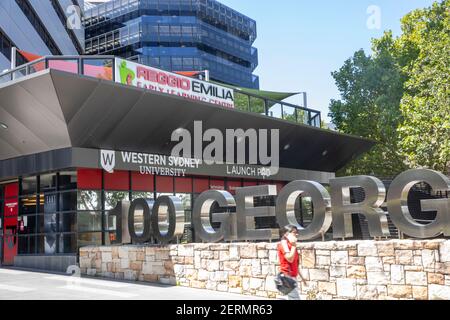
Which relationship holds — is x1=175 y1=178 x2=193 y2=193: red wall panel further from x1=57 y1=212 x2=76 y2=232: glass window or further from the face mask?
the face mask

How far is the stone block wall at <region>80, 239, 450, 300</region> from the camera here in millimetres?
10148

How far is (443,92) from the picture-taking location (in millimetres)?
26266

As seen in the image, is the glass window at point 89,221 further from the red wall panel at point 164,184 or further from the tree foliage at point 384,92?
the tree foliage at point 384,92

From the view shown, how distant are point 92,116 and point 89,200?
144 inches

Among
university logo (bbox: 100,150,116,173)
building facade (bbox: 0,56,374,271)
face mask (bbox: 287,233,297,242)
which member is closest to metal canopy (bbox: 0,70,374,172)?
building facade (bbox: 0,56,374,271)

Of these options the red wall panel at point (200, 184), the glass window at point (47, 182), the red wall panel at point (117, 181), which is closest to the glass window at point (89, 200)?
the red wall panel at point (117, 181)

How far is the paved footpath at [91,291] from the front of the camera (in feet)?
40.5

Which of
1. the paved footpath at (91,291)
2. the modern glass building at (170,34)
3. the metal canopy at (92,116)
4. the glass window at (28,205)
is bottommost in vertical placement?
the paved footpath at (91,291)

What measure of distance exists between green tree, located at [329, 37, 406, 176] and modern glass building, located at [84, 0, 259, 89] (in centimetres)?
4641

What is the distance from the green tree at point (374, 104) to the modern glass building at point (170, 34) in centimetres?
4641

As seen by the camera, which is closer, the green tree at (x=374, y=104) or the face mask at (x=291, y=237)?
the face mask at (x=291, y=237)
